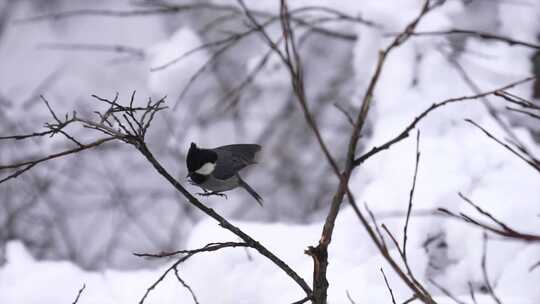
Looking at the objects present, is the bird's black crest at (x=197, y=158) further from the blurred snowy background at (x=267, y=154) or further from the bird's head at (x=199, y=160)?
the blurred snowy background at (x=267, y=154)

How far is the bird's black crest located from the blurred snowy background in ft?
1.91

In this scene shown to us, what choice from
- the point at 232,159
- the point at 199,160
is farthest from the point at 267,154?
the point at 199,160

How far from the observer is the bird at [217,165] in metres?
1.24

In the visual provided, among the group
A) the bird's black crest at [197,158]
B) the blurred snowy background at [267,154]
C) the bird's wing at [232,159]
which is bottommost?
the bird's black crest at [197,158]

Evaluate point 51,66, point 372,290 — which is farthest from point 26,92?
point 372,290

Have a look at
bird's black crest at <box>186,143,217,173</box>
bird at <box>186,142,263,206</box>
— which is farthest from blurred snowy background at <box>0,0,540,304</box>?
bird's black crest at <box>186,143,217,173</box>

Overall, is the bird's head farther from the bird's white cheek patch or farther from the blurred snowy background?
the blurred snowy background

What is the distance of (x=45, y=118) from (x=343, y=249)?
9.41ft

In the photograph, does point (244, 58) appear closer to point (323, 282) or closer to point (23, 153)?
point (23, 153)

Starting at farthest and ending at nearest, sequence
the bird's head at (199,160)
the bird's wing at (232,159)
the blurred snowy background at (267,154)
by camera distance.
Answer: the blurred snowy background at (267,154) < the bird's wing at (232,159) < the bird's head at (199,160)

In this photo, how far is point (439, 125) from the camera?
8.43 ft

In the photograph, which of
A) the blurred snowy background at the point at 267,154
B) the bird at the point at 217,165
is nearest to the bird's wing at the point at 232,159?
the bird at the point at 217,165

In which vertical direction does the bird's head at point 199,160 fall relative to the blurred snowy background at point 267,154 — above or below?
below

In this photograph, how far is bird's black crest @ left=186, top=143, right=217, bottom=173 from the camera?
123cm
